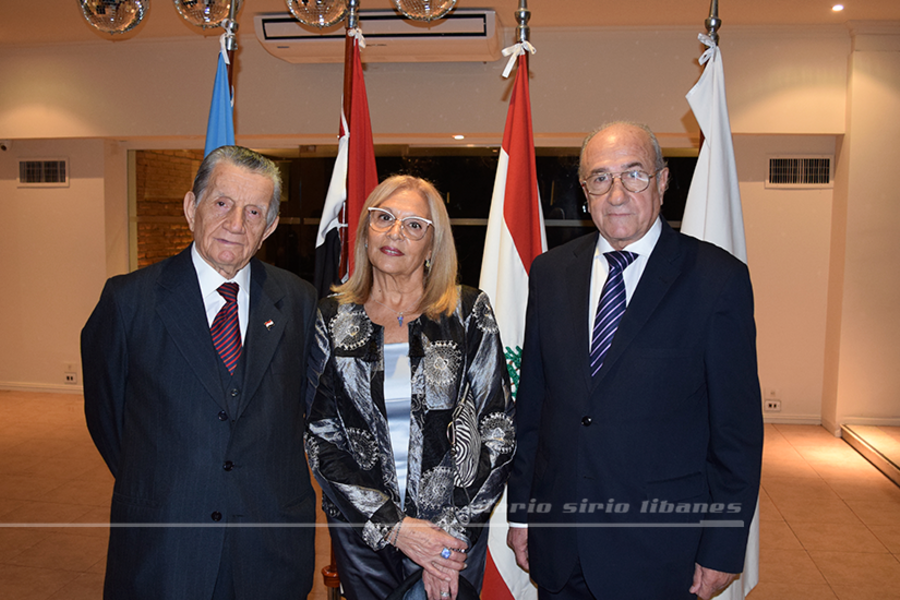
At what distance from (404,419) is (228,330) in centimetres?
52

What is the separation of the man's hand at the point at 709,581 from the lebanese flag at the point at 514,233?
1.04m

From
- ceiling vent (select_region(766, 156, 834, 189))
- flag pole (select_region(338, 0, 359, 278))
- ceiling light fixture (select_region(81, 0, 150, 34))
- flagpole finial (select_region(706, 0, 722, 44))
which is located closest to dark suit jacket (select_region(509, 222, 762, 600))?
flagpole finial (select_region(706, 0, 722, 44))

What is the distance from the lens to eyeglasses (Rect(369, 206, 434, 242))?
193 cm

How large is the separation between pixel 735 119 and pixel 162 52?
5.27m

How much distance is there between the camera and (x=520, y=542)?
2029mm

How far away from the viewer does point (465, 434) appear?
1.86 m

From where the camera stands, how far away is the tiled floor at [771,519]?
3.50 metres

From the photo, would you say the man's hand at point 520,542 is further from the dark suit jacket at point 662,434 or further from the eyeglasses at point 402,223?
the eyeglasses at point 402,223

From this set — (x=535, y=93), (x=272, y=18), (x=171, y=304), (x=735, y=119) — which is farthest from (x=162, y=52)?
(x=171, y=304)

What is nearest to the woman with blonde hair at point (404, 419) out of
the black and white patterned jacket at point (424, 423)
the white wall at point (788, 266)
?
the black and white patterned jacket at point (424, 423)

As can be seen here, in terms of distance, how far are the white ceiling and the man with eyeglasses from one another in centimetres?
394

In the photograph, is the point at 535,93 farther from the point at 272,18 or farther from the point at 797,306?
the point at 797,306

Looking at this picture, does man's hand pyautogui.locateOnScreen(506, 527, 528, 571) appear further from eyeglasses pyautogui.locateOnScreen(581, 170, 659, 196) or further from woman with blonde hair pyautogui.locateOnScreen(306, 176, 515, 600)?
eyeglasses pyautogui.locateOnScreen(581, 170, 659, 196)

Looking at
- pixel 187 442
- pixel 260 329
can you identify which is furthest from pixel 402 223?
pixel 187 442
